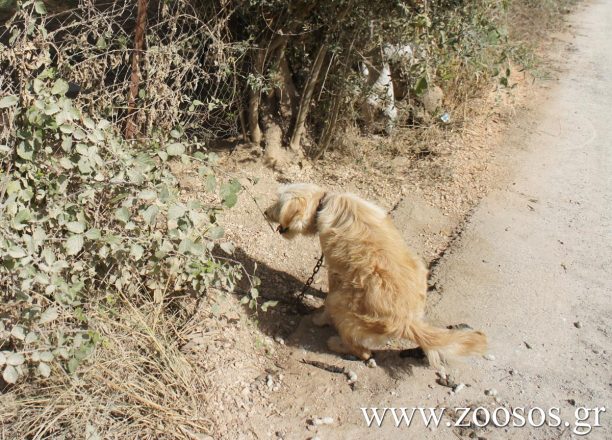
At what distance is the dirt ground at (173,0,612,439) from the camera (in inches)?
177

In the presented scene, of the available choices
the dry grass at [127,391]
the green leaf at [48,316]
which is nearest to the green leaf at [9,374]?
the green leaf at [48,316]

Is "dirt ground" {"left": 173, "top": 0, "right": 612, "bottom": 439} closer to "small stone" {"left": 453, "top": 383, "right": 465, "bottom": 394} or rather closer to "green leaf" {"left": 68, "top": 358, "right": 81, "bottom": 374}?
"small stone" {"left": 453, "top": 383, "right": 465, "bottom": 394}

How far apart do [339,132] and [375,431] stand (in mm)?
4151

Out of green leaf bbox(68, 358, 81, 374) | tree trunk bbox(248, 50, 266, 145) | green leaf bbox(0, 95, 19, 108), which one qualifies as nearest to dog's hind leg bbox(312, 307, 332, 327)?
green leaf bbox(68, 358, 81, 374)

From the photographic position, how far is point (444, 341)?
4328 millimetres

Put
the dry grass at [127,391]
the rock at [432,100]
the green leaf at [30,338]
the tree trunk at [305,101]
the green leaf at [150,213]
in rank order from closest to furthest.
A: 1. the green leaf at [30,338]
2. the green leaf at [150,213]
3. the dry grass at [127,391]
4. the tree trunk at [305,101]
5. the rock at [432,100]

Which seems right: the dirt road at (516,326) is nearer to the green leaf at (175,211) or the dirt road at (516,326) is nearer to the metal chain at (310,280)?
the metal chain at (310,280)

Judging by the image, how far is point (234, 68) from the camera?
6031 millimetres

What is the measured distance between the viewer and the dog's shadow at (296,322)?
Answer: 16.0 feet

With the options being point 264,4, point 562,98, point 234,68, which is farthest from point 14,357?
point 562,98

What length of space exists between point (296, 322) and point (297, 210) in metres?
1.11

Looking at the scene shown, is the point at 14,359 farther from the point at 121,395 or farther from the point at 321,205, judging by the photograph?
the point at 321,205

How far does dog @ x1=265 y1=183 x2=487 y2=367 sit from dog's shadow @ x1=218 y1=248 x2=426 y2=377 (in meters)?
0.15

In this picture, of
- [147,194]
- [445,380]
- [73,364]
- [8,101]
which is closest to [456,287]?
[445,380]
